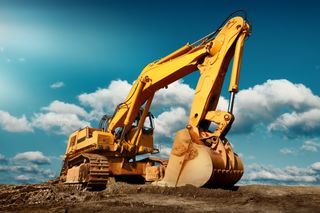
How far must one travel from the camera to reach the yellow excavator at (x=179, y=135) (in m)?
9.81

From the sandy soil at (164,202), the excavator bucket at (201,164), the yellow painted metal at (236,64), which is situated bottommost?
the sandy soil at (164,202)

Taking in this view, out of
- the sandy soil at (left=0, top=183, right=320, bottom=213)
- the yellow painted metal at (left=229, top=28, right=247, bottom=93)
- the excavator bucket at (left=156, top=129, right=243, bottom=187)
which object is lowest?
the sandy soil at (left=0, top=183, right=320, bottom=213)

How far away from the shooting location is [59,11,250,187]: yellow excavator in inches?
386

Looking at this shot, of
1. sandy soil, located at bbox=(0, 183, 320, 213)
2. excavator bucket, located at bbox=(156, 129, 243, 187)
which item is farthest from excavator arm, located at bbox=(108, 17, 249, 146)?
sandy soil, located at bbox=(0, 183, 320, 213)

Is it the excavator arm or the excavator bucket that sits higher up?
the excavator arm

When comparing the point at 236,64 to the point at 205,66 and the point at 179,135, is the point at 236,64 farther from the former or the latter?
the point at 179,135

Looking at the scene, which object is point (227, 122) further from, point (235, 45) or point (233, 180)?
point (235, 45)

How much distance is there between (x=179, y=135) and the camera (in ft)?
33.8

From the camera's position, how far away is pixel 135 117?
14.4 metres

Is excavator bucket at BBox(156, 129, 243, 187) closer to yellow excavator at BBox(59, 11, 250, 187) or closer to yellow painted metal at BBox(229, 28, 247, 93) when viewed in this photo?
yellow excavator at BBox(59, 11, 250, 187)

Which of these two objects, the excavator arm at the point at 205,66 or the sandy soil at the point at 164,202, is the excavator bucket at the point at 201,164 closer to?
the sandy soil at the point at 164,202

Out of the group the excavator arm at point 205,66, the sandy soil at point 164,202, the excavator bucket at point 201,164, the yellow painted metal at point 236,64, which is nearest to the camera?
the sandy soil at point 164,202

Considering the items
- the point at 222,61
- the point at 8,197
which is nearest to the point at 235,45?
the point at 222,61

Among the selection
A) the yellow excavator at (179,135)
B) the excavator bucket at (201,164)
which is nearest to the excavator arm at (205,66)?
the yellow excavator at (179,135)
